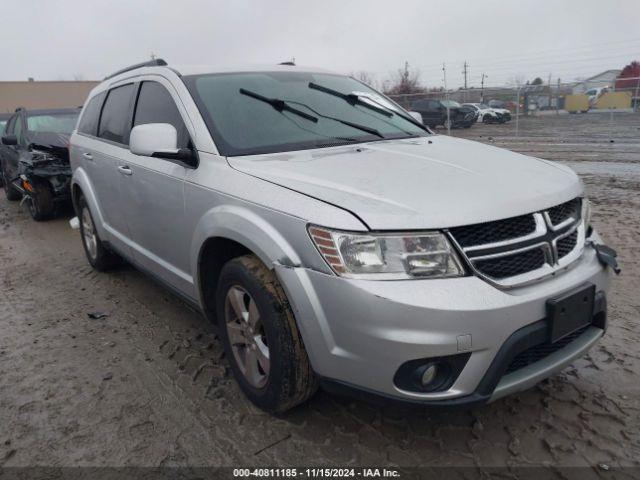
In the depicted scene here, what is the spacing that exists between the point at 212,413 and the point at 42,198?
6.49 m

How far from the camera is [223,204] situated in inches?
104

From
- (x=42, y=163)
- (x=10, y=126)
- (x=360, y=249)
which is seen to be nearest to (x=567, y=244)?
(x=360, y=249)

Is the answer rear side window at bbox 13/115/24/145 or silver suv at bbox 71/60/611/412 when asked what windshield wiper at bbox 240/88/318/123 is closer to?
silver suv at bbox 71/60/611/412

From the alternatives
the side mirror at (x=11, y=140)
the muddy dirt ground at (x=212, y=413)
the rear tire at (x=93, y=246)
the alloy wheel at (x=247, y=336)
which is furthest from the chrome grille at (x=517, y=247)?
the side mirror at (x=11, y=140)

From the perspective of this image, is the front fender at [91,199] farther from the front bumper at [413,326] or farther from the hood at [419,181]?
the front bumper at [413,326]

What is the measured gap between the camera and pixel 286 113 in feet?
10.6

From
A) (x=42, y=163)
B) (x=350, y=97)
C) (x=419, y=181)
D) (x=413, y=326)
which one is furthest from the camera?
(x=42, y=163)

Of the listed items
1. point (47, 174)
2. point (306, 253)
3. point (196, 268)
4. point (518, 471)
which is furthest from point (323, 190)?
point (47, 174)

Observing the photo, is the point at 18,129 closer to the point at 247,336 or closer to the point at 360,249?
the point at 247,336

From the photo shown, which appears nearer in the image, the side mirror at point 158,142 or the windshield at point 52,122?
the side mirror at point 158,142

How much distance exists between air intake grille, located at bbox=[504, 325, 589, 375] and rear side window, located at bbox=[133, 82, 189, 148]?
211 cm

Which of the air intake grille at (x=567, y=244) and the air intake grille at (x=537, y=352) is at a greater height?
the air intake grille at (x=567, y=244)

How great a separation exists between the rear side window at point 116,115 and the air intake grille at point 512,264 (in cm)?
294

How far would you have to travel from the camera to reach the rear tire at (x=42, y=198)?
7871 mm
